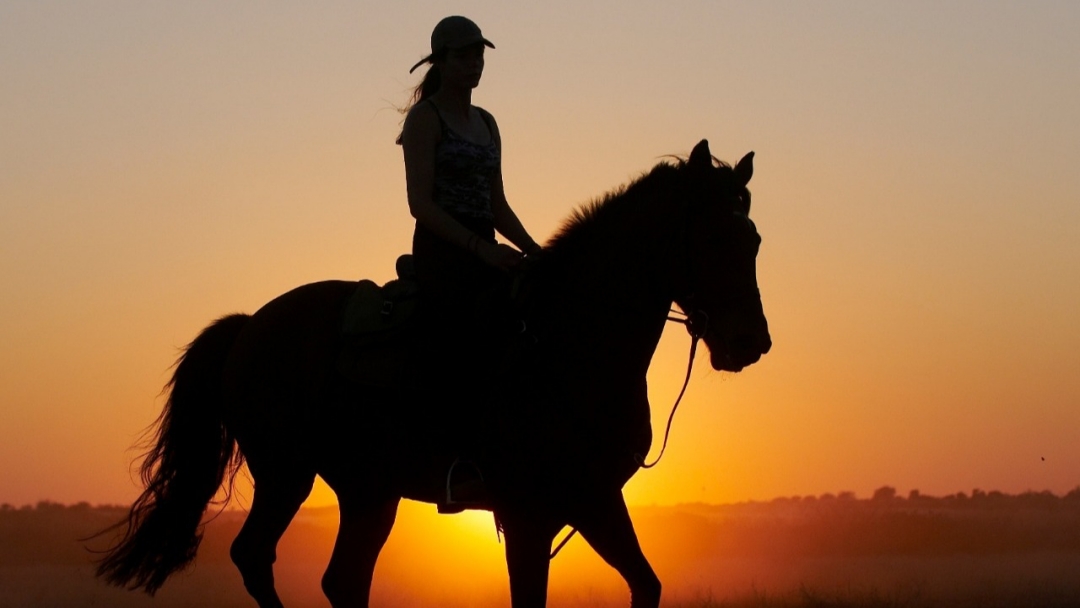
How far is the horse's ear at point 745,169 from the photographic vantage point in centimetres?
783

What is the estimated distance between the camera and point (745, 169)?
785cm

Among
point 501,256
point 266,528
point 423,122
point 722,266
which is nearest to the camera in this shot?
point 722,266

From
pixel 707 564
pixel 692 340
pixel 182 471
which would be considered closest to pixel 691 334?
pixel 692 340

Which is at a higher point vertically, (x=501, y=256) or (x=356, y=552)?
(x=501, y=256)

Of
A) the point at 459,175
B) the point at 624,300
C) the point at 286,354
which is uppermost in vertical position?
the point at 459,175

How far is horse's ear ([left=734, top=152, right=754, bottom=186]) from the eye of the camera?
25.7ft

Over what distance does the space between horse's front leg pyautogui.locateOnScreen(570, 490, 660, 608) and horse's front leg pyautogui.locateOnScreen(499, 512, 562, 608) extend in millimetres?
177

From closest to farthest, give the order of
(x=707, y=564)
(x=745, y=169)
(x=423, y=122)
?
(x=745, y=169) < (x=423, y=122) < (x=707, y=564)

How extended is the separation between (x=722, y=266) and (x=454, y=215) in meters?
1.70

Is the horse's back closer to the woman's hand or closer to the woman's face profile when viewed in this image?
the woman's hand

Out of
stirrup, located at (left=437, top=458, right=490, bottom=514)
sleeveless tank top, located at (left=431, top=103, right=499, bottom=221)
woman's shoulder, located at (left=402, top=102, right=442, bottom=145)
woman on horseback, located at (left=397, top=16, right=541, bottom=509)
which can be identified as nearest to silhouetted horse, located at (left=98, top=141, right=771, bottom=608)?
stirrup, located at (left=437, top=458, right=490, bottom=514)

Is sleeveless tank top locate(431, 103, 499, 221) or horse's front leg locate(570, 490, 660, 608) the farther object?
sleeveless tank top locate(431, 103, 499, 221)

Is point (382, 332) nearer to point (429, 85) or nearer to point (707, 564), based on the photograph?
point (429, 85)

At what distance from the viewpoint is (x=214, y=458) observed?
10.0 meters
